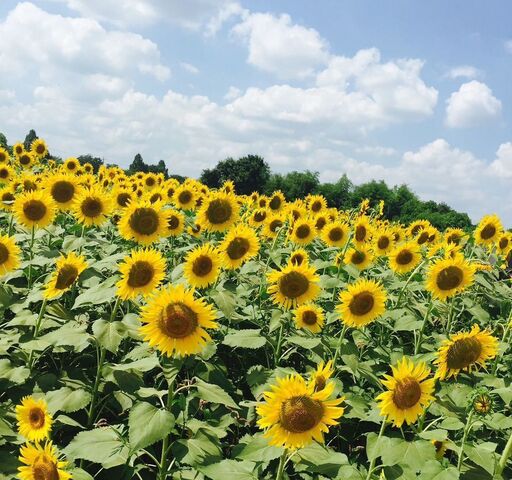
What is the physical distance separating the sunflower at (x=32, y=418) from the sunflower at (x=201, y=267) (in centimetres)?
158

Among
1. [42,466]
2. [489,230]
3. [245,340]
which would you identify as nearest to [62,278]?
[245,340]

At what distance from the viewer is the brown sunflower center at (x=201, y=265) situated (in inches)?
179

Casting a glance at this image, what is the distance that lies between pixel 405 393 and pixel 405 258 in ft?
11.7

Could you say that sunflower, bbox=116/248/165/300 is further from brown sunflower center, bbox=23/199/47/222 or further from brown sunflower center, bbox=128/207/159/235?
brown sunflower center, bbox=23/199/47/222

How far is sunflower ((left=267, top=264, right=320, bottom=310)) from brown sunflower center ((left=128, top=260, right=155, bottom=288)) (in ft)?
3.30

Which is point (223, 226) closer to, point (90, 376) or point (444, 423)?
point (90, 376)

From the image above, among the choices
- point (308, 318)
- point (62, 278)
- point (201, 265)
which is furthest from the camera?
point (308, 318)

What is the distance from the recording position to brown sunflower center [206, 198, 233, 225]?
6090mm

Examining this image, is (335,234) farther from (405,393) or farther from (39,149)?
(39,149)

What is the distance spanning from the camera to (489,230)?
25.6 feet

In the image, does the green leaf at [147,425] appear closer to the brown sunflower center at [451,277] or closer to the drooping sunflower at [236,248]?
the drooping sunflower at [236,248]

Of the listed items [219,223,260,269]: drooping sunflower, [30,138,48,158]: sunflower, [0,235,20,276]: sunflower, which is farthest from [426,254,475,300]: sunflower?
[30,138,48,158]: sunflower

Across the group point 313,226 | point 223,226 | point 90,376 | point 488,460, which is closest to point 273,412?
point 488,460

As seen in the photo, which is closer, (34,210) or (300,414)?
(300,414)
